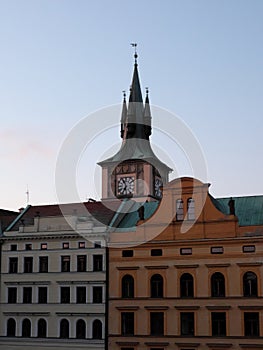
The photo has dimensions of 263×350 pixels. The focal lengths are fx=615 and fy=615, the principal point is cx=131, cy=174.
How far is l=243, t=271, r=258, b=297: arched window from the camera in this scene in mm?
51575

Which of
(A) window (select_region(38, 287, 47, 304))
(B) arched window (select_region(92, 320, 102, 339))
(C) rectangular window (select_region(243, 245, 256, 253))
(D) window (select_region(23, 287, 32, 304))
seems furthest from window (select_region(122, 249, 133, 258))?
(C) rectangular window (select_region(243, 245, 256, 253))

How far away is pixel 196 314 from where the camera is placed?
53.0 m

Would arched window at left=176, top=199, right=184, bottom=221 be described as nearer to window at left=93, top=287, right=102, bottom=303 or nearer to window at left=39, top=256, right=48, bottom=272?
window at left=93, top=287, right=102, bottom=303

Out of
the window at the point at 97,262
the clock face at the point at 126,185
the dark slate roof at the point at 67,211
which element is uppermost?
the clock face at the point at 126,185

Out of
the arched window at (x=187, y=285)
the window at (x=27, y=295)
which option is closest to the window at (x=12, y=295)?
the window at (x=27, y=295)

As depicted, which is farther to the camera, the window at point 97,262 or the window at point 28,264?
the window at point 28,264

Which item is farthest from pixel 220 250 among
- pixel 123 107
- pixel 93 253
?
pixel 123 107

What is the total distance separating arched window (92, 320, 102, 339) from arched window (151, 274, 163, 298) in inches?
225

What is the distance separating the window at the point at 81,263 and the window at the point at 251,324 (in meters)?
15.8

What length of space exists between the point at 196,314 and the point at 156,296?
13.3 feet

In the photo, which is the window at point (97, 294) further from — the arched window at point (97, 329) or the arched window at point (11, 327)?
the arched window at point (11, 327)

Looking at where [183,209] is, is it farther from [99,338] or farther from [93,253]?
[99,338]

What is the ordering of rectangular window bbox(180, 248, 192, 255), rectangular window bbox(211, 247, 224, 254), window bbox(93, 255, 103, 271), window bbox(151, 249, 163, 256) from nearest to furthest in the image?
rectangular window bbox(211, 247, 224, 254) < rectangular window bbox(180, 248, 192, 255) < window bbox(151, 249, 163, 256) < window bbox(93, 255, 103, 271)

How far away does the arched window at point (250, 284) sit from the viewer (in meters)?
51.6
